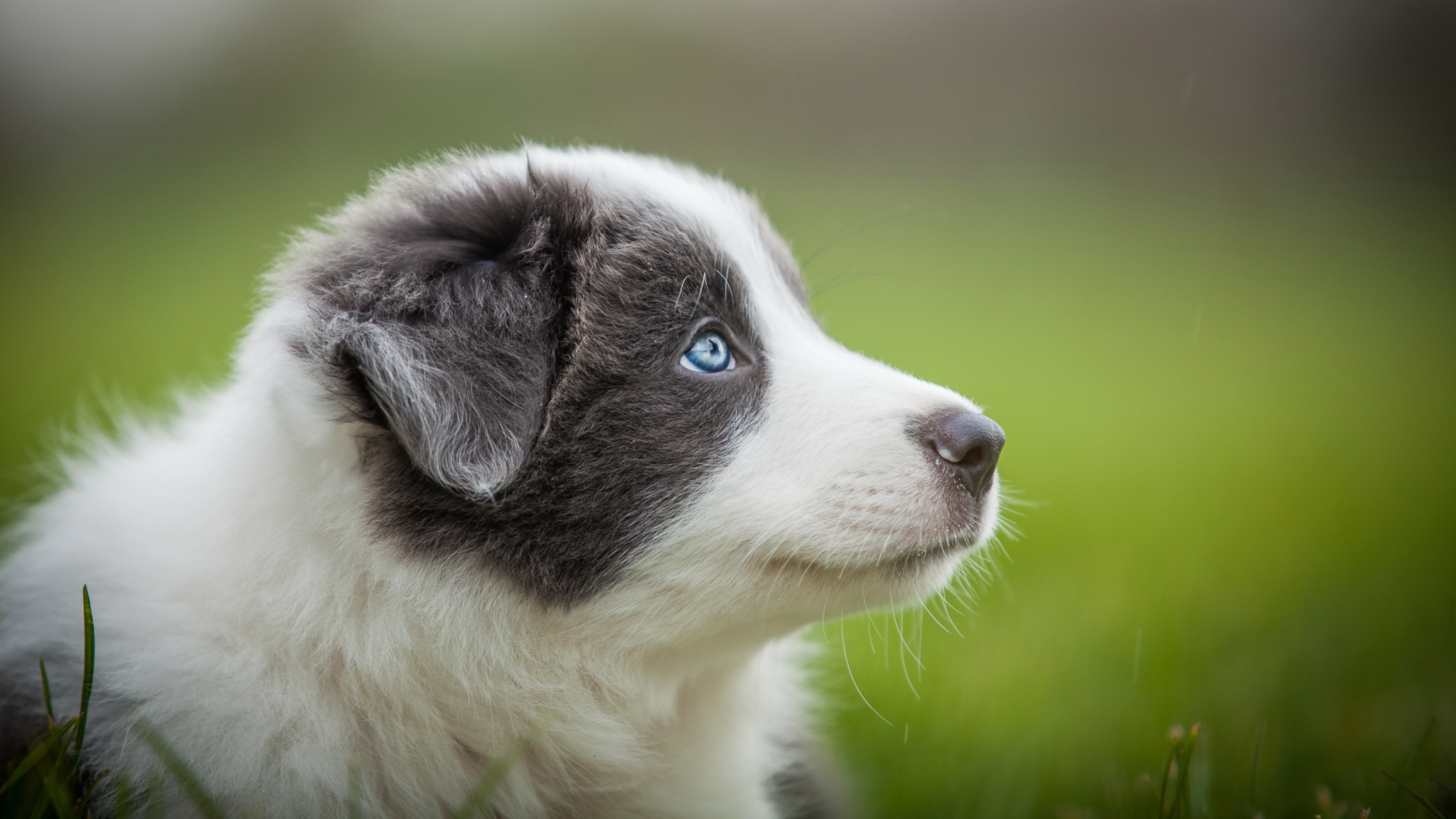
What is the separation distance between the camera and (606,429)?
2.20 m

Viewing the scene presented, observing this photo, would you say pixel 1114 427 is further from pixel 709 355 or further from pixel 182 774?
pixel 182 774

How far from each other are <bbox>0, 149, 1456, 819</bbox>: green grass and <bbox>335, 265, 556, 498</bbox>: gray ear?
0.99 meters

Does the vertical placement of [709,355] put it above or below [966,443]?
above

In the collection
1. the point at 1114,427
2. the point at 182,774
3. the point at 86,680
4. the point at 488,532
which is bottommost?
the point at 182,774

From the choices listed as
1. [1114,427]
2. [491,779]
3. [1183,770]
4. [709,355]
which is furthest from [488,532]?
[1114,427]

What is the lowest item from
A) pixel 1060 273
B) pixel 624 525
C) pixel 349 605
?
pixel 349 605

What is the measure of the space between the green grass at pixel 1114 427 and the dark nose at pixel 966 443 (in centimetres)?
59

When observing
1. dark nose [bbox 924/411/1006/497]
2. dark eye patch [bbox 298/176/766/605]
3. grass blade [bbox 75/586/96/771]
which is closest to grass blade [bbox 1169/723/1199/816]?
dark nose [bbox 924/411/1006/497]

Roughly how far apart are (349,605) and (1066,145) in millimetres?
12677

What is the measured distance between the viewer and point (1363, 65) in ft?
29.6

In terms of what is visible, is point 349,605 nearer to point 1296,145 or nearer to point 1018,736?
point 1018,736

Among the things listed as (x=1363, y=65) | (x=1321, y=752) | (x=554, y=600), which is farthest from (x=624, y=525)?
(x=1363, y=65)

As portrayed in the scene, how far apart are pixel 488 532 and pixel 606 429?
0.34 meters

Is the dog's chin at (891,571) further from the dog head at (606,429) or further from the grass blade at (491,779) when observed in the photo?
the grass blade at (491,779)
